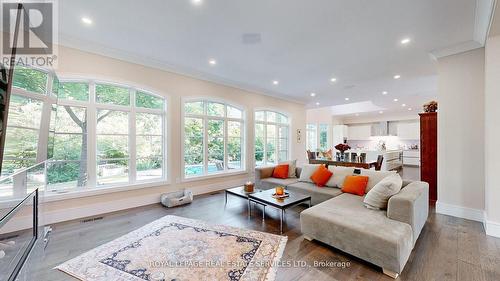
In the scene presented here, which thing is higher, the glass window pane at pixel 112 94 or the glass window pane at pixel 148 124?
the glass window pane at pixel 112 94

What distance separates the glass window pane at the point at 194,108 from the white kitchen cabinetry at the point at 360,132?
10578 mm

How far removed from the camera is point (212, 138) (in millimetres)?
5402

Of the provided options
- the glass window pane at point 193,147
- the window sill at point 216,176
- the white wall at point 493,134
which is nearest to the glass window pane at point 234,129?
the glass window pane at point 193,147

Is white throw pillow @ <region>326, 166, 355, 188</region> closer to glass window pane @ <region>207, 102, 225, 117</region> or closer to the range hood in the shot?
glass window pane @ <region>207, 102, 225, 117</region>

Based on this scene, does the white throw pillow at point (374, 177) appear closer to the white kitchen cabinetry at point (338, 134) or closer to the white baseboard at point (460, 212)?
the white baseboard at point (460, 212)

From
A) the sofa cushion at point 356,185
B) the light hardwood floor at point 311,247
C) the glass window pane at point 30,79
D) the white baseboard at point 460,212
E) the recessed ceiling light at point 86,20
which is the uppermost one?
the recessed ceiling light at point 86,20

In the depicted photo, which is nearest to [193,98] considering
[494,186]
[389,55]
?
[389,55]

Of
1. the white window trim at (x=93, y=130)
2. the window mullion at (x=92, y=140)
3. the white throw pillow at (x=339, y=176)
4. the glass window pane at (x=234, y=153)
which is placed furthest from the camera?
the glass window pane at (x=234, y=153)

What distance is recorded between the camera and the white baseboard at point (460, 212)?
329 centimetres

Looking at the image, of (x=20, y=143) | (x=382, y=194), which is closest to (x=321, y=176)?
(x=382, y=194)

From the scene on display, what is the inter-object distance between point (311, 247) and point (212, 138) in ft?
12.1

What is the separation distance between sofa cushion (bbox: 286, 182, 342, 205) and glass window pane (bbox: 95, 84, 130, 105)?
3.81 metres

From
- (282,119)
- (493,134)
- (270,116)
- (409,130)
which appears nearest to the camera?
(493,134)

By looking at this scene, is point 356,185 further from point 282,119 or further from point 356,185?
point 282,119
